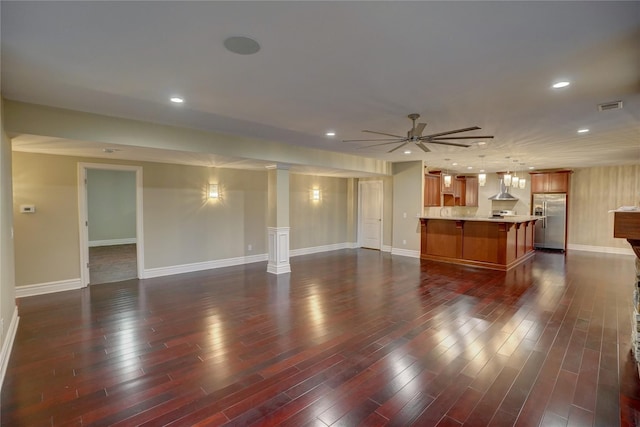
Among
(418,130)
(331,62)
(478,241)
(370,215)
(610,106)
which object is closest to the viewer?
(331,62)

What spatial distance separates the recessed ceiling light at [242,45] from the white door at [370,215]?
7.44 metres

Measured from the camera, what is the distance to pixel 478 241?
23.0 feet

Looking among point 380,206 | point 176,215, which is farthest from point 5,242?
point 380,206

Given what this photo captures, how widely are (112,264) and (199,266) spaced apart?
2193mm

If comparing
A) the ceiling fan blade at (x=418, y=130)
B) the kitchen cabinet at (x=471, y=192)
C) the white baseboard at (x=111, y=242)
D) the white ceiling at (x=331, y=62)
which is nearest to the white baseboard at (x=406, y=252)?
the white ceiling at (x=331, y=62)

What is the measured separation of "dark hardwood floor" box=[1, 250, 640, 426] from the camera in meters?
2.19

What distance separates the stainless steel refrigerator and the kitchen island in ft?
5.94

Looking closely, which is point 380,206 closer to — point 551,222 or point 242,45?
point 551,222

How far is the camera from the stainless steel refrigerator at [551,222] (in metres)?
9.42

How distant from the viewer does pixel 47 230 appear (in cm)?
495

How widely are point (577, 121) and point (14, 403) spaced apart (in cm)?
653

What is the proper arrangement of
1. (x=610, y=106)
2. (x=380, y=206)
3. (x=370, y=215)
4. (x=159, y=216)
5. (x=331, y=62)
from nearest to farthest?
(x=331, y=62)
(x=610, y=106)
(x=159, y=216)
(x=380, y=206)
(x=370, y=215)

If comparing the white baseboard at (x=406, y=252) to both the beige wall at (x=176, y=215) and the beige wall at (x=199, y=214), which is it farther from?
the beige wall at (x=199, y=214)

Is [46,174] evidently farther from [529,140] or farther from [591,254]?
[591,254]
